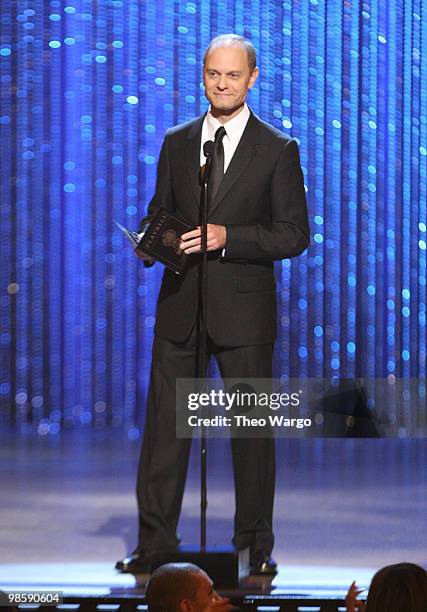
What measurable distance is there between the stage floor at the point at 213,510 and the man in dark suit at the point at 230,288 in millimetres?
185

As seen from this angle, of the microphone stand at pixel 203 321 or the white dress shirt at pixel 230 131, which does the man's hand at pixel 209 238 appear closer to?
the microphone stand at pixel 203 321

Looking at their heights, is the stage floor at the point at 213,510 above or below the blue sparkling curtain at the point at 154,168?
below

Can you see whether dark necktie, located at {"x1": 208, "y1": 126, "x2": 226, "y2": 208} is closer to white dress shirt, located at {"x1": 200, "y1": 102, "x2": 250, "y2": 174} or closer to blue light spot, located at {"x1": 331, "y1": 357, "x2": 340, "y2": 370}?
white dress shirt, located at {"x1": 200, "y1": 102, "x2": 250, "y2": 174}

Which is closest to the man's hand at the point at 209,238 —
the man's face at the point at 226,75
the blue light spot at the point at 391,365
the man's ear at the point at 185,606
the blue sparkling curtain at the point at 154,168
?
the man's face at the point at 226,75

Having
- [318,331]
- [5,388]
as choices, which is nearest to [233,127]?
[318,331]

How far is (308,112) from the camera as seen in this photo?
183 inches

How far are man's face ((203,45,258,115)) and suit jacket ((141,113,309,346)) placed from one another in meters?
0.08

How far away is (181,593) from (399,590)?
11.9 inches

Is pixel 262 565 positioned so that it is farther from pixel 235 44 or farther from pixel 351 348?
pixel 351 348

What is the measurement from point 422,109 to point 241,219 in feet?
5.06

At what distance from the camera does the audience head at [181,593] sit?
73.3 inches

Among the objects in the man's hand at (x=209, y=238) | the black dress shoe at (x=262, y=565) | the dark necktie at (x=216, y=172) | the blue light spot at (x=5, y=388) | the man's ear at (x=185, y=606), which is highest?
the dark necktie at (x=216, y=172)

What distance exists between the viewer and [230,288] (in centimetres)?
329

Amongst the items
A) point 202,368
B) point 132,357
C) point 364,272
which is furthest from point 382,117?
point 202,368
